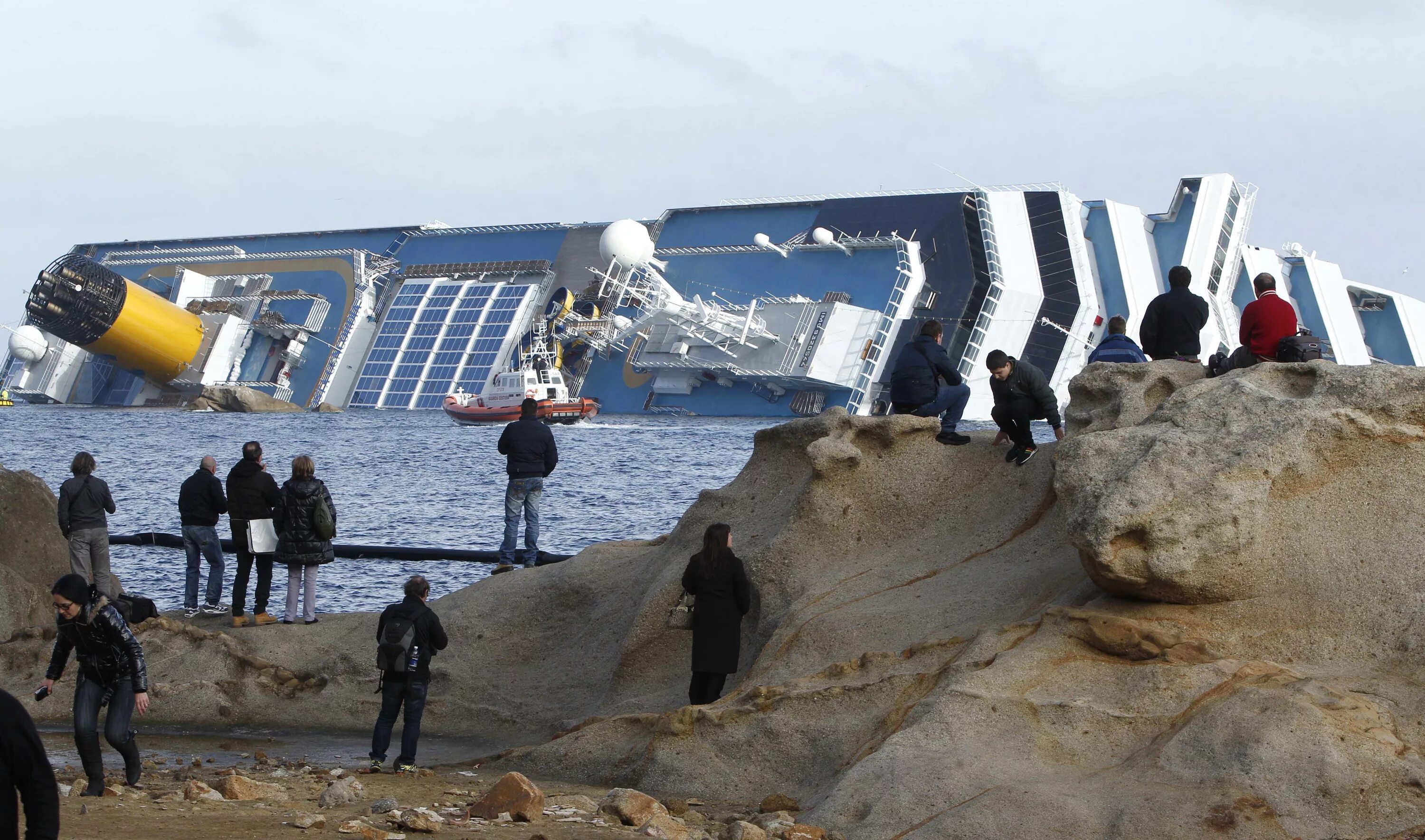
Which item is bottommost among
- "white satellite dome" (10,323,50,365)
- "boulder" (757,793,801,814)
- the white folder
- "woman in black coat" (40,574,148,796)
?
"boulder" (757,793,801,814)

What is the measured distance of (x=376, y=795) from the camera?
7.20 meters

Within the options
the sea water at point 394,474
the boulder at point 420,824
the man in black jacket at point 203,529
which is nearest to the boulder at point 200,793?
the boulder at point 420,824

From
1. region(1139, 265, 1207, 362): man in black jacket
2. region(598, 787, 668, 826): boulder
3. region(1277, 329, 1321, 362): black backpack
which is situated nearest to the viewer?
region(598, 787, 668, 826): boulder

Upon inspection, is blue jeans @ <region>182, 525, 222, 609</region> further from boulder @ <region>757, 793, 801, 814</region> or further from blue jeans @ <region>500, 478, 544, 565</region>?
boulder @ <region>757, 793, 801, 814</region>

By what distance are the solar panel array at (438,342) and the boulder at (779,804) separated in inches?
2053

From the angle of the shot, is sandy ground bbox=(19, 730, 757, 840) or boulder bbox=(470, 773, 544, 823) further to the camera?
boulder bbox=(470, 773, 544, 823)

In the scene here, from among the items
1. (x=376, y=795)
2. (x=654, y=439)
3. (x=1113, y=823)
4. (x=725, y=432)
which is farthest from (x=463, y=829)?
(x=725, y=432)

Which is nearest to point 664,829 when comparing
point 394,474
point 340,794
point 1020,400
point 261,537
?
point 340,794

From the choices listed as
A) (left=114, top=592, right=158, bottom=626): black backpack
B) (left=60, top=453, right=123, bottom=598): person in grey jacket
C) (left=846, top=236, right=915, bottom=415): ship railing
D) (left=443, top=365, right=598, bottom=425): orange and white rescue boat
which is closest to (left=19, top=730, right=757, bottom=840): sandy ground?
(left=114, top=592, right=158, bottom=626): black backpack

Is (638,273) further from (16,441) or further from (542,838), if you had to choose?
(542,838)

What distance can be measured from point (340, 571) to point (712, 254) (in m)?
40.2

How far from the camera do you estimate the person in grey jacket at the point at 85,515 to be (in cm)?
1072

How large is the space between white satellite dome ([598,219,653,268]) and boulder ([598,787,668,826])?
4762cm

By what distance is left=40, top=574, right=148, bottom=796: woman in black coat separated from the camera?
691 centimetres
